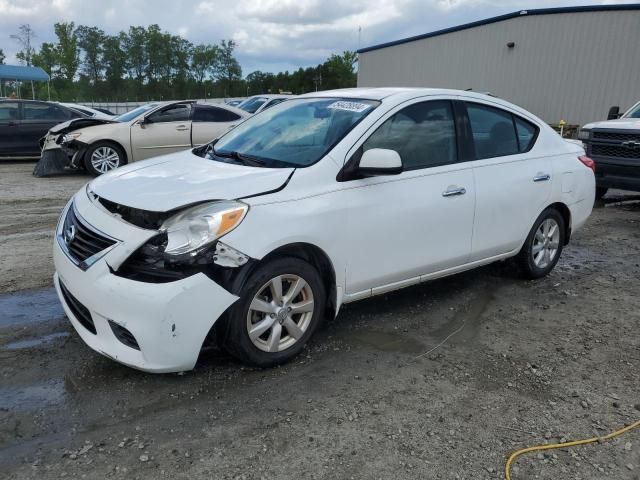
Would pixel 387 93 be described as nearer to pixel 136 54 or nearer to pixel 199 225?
pixel 199 225

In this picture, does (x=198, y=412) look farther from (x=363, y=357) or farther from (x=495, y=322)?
(x=495, y=322)

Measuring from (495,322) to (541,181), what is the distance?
1.41 m

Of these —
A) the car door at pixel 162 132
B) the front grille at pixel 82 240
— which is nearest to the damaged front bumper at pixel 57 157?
the car door at pixel 162 132

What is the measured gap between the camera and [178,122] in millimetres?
11141

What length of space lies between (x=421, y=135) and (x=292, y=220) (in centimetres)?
144

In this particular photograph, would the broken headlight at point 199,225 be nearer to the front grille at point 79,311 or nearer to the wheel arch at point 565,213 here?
the front grille at point 79,311

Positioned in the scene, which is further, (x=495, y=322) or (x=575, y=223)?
(x=575, y=223)

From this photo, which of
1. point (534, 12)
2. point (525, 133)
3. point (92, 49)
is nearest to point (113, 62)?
point (92, 49)

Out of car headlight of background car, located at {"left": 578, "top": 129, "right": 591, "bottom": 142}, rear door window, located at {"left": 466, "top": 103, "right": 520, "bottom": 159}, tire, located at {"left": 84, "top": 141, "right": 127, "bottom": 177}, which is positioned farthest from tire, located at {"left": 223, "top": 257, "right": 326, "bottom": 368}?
tire, located at {"left": 84, "top": 141, "right": 127, "bottom": 177}

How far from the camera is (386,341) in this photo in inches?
156

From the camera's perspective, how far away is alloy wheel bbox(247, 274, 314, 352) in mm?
3291

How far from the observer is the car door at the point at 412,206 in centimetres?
370

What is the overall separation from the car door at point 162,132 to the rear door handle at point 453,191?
7830 millimetres

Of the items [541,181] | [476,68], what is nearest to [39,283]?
[541,181]
